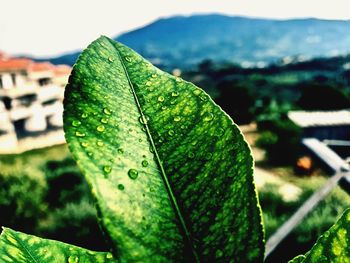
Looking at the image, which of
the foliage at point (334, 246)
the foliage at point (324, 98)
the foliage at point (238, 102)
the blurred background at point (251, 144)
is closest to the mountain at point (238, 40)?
the blurred background at point (251, 144)

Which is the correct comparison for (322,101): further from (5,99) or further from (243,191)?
(5,99)

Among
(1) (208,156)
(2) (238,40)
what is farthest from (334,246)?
(2) (238,40)

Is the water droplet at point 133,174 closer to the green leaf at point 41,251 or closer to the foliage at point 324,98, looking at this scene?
the green leaf at point 41,251

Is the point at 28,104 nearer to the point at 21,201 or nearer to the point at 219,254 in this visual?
the point at 21,201

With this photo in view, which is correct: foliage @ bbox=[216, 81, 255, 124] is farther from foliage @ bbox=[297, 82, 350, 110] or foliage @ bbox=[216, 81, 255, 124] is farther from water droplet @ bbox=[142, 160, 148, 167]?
water droplet @ bbox=[142, 160, 148, 167]

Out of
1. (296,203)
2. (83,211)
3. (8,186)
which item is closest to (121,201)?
(83,211)
